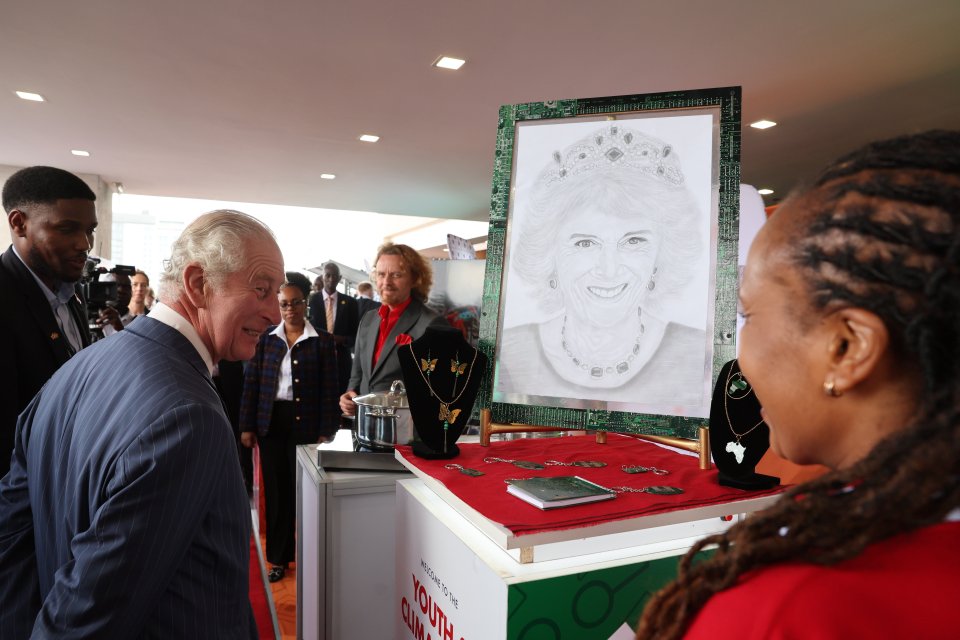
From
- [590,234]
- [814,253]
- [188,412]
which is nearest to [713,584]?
[814,253]

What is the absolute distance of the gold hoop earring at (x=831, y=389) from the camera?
52cm

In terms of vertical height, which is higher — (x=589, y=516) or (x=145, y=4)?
(x=145, y=4)

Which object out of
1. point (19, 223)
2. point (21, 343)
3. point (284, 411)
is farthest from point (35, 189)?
point (284, 411)

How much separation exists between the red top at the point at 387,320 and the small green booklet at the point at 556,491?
1.99 m

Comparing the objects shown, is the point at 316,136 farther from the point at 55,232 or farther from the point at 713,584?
the point at 713,584

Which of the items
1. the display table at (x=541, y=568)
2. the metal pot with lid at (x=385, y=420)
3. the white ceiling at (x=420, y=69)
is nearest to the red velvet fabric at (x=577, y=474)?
the display table at (x=541, y=568)

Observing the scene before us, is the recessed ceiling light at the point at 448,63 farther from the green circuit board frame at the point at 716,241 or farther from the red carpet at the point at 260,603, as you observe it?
the red carpet at the point at 260,603

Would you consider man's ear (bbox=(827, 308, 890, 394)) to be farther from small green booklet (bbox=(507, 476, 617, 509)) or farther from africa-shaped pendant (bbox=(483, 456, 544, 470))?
africa-shaped pendant (bbox=(483, 456, 544, 470))

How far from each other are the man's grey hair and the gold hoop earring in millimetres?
1147

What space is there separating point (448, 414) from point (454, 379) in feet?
0.33

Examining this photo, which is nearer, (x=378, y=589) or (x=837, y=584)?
(x=837, y=584)

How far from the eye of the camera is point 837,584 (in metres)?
0.41

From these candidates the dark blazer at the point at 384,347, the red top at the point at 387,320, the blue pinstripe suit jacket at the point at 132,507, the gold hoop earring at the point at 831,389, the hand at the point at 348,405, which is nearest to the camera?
the gold hoop earring at the point at 831,389

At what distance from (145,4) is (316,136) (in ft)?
9.60
